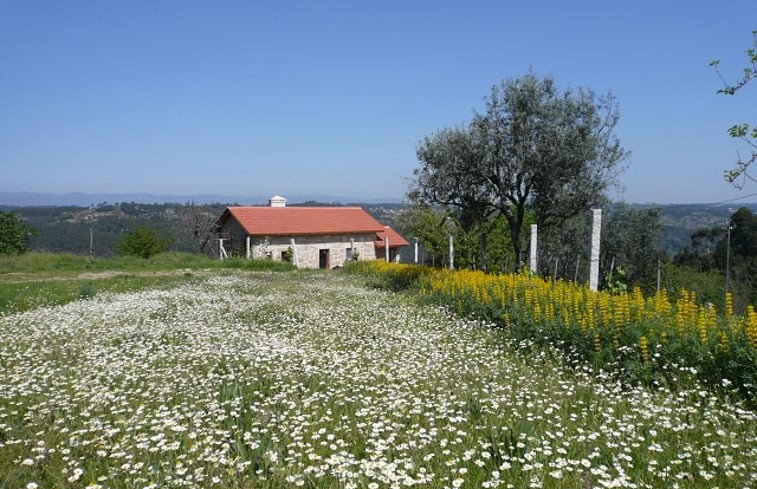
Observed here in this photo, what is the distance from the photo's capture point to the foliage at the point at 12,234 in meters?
34.3

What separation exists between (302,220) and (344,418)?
128 feet

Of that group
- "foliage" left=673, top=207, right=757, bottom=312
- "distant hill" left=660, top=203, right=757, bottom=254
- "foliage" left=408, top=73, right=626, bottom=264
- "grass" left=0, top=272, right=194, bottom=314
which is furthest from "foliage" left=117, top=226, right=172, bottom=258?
"distant hill" left=660, top=203, right=757, bottom=254

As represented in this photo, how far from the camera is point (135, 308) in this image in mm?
13180

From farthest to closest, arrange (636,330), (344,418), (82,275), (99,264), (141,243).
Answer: (141,243) < (99,264) < (82,275) < (636,330) < (344,418)

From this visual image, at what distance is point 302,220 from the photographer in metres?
43.1

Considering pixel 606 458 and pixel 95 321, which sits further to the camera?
pixel 95 321

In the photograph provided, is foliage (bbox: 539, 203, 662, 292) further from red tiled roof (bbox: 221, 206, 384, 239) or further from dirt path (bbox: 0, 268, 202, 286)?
dirt path (bbox: 0, 268, 202, 286)

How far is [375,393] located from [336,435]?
1228mm

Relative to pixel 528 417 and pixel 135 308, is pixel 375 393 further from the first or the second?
pixel 135 308

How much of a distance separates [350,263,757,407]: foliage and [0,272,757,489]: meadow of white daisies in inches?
16.5

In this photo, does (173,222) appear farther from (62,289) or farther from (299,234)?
(62,289)

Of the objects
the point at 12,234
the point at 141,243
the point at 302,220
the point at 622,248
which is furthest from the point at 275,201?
the point at 622,248

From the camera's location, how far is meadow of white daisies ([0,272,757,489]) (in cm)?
378

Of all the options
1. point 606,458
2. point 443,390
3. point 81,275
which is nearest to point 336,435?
point 443,390
